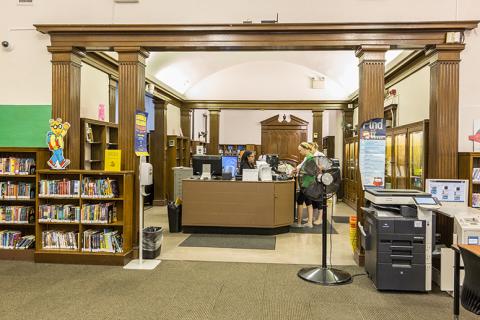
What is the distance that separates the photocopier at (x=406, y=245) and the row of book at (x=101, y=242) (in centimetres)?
311

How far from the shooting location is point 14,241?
15.9 ft

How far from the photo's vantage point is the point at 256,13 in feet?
16.0

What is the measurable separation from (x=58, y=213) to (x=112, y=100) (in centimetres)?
306

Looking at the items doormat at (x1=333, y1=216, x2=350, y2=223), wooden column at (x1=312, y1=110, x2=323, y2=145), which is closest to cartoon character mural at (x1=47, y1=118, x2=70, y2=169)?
doormat at (x1=333, y1=216, x2=350, y2=223)

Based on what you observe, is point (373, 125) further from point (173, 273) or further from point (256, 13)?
point (173, 273)

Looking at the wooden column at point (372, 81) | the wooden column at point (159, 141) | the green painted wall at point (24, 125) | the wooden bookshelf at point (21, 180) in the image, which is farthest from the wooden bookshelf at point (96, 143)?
the wooden column at point (372, 81)

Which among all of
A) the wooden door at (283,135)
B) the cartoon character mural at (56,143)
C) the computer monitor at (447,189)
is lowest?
the computer monitor at (447,189)

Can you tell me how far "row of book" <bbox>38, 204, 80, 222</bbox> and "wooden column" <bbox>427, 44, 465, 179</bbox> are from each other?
457 centimetres

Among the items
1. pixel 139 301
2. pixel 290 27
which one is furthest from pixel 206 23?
pixel 139 301

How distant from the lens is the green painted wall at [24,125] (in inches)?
197

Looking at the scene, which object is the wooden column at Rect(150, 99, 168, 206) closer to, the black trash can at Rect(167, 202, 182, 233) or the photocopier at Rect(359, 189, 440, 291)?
the black trash can at Rect(167, 202, 182, 233)

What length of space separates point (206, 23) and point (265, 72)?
21.7 ft

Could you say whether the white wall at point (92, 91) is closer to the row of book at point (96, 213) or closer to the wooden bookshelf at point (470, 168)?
the row of book at point (96, 213)

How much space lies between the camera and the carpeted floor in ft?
10.7
